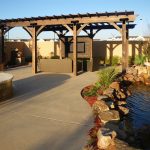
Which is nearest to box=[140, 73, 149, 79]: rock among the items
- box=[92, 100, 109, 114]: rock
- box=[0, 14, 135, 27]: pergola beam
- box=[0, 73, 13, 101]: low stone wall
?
box=[0, 14, 135, 27]: pergola beam

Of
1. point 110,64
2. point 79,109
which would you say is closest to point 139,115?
point 79,109

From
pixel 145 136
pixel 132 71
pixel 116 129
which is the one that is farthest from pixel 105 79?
pixel 116 129

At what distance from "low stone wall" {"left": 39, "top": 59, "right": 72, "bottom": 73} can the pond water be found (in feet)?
19.1

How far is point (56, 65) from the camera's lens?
1884cm

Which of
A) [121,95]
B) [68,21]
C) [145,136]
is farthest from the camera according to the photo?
[68,21]

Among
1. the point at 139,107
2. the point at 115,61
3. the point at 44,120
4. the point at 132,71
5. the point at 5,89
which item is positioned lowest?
the point at 139,107

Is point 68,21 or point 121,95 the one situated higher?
point 68,21

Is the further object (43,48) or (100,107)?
(43,48)

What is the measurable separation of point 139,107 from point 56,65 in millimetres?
9807

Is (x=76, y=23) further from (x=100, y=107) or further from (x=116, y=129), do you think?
(x=116, y=129)

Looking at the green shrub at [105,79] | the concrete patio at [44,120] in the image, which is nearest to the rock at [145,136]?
the concrete patio at [44,120]

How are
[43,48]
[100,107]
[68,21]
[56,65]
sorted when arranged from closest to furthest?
[100,107] < [68,21] < [56,65] < [43,48]

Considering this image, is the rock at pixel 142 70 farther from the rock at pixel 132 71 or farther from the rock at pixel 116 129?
the rock at pixel 116 129

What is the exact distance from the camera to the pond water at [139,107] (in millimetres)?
8156
